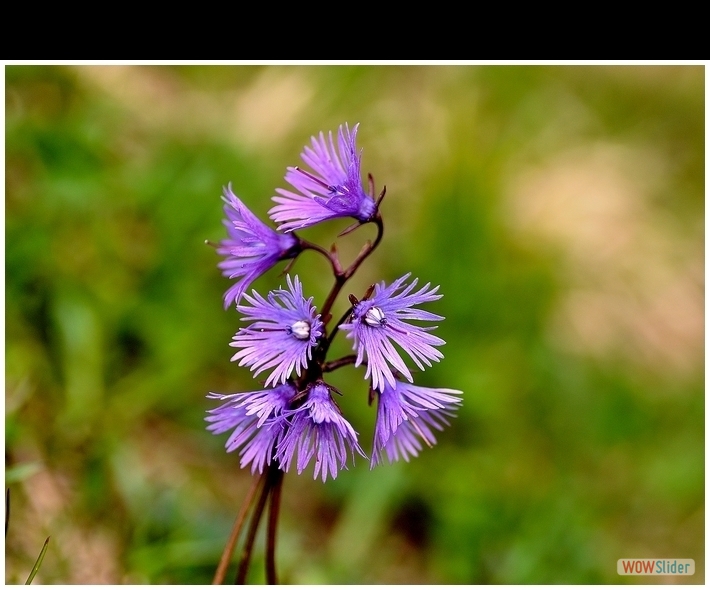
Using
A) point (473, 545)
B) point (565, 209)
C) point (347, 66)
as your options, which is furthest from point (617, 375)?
point (347, 66)

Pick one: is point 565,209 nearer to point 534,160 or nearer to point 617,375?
point 534,160

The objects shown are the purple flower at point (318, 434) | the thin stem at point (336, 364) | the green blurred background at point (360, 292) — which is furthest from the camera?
the green blurred background at point (360, 292)

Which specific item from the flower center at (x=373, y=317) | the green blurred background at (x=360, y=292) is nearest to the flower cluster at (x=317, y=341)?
the flower center at (x=373, y=317)

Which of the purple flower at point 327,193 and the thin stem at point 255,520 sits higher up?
the purple flower at point 327,193

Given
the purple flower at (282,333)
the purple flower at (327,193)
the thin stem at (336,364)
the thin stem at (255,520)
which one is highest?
the purple flower at (327,193)

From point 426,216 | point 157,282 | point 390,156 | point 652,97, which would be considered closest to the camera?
point 157,282

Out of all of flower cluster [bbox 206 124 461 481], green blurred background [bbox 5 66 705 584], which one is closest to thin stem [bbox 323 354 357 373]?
flower cluster [bbox 206 124 461 481]

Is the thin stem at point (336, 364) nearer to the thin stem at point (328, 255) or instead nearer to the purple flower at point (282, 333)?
the purple flower at point (282, 333)
